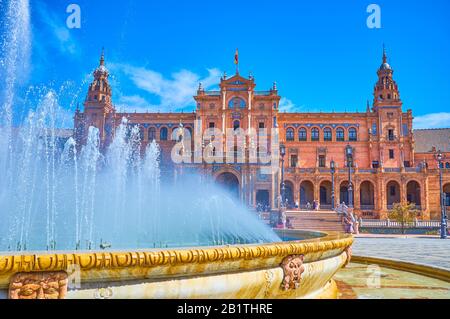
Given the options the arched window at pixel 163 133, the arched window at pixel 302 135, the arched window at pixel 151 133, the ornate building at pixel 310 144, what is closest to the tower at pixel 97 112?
the ornate building at pixel 310 144

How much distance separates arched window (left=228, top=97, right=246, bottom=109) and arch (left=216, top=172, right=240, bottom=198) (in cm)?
1013

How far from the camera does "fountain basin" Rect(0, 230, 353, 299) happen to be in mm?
3320

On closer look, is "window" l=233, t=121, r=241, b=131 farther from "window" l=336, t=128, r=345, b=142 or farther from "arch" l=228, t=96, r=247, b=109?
"window" l=336, t=128, r=345, b=142

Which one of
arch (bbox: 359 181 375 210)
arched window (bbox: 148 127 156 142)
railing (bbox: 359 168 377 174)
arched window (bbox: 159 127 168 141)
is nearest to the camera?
railing (bbox: 359 168 377 174)

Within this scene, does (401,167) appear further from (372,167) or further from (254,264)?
(254,264)

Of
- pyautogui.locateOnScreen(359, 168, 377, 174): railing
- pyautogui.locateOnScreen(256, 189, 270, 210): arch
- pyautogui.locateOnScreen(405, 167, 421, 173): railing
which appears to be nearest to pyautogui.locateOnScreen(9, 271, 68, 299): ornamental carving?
pyautogui.locateOnScreen(256, 189, 270, 210): arch

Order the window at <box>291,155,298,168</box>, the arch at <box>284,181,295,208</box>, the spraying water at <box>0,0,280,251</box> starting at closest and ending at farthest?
the spraying water at <box>0,0,280,251</box>, the arch at <box>284,181,295,208</box>, the window at <box>291,155,298,168</box>

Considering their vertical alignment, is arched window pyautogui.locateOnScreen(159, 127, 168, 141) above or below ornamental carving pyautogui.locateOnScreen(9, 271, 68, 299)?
above

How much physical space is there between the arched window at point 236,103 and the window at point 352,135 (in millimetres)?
16162
